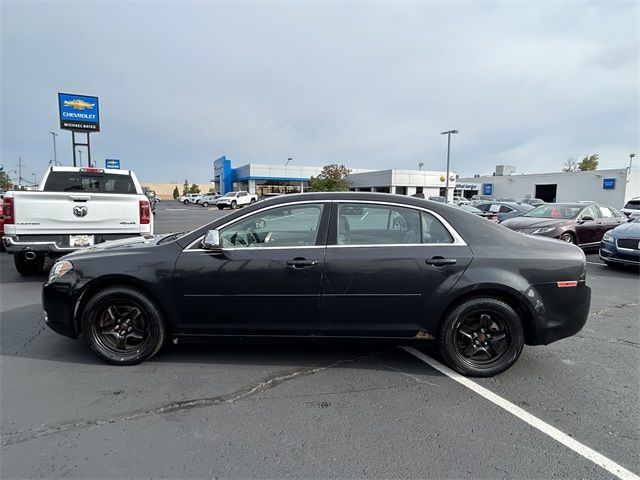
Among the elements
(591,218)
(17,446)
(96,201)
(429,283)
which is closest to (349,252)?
(429,283)

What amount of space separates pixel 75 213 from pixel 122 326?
11.5ft

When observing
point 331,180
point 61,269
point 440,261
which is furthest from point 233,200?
point 440,261

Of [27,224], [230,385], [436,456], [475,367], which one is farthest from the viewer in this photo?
[27,224]

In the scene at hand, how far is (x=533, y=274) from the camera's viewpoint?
3.31 metres

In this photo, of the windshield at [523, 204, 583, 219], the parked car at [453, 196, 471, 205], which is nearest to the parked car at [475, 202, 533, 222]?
the windshield at [523, 204, 583, 219]

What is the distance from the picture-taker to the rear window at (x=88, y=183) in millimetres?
6750

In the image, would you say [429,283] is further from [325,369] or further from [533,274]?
[325,369]

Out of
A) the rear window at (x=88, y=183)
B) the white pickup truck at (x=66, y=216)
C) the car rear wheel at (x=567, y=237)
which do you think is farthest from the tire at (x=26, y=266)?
the car rear wheel at (x=567, y=237)

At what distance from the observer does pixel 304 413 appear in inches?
111

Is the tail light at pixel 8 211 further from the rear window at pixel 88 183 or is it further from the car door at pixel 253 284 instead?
the car door at pixel 253 284

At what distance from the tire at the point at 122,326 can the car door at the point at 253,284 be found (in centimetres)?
31

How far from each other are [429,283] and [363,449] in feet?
4.83

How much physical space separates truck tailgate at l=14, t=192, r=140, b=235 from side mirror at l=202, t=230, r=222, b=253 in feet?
12.5

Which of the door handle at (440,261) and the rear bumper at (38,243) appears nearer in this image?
the door handle at (440,261)
